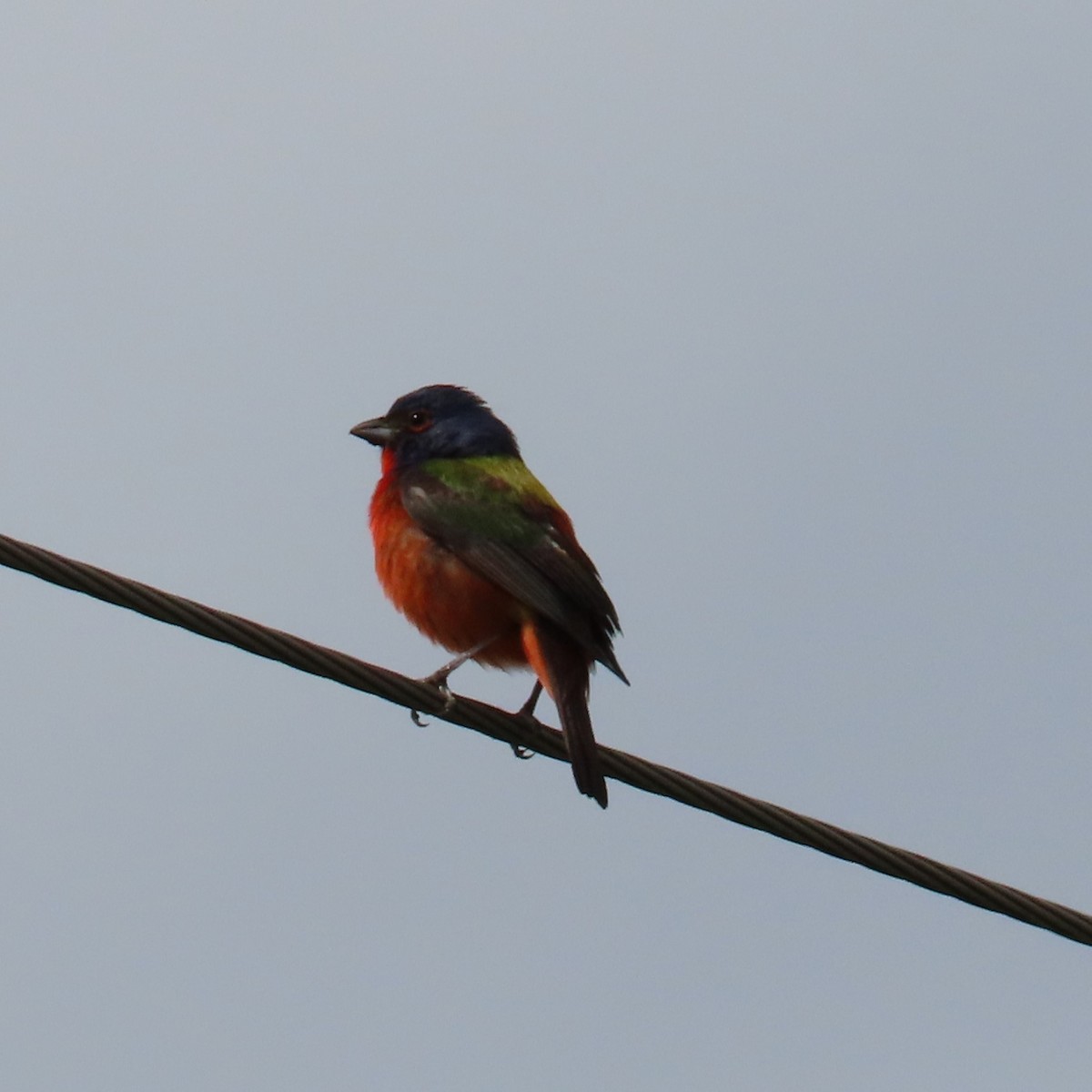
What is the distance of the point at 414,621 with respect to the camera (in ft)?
29.5

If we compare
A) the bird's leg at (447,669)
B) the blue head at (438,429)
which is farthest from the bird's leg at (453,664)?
the blue head at (438,429)

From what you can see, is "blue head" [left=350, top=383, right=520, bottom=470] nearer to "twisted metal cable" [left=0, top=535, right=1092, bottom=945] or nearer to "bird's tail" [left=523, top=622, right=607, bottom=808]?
"bird's tail" [left=523, top=622, right=607, bottom=808]

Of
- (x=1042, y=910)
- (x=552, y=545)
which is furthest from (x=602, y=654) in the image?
(x=1042, y=910)

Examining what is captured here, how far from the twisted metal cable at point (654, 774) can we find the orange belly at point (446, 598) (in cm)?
203

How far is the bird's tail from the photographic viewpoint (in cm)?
745

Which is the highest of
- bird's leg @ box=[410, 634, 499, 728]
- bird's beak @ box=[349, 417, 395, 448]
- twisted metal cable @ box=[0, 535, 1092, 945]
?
bird's beak @ box=[349, 417, 395, 448]

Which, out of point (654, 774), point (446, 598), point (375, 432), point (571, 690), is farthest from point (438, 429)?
point (654, 774)

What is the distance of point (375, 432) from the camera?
10.2 m

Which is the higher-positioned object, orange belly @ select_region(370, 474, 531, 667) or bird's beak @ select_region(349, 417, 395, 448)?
bird's beak @ select_region(349, 417, 395, 448)

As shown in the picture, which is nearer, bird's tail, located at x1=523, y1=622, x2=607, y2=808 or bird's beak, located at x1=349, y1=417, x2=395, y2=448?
bird's tail, located at x1=523, y1=622, x2=607, y2=808

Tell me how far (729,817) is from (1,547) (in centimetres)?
229

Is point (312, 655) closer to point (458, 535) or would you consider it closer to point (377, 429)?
point (458, 535)

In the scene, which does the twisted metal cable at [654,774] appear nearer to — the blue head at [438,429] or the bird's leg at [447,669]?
the bird's leg at [447,669]

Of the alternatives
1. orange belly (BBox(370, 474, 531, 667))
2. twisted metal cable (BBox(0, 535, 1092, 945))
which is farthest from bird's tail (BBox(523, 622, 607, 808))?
twisted metal cable (BBox(0, 535, 1092, 945))
